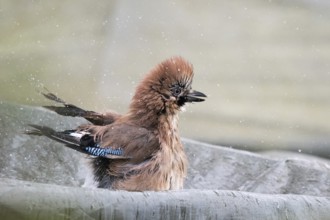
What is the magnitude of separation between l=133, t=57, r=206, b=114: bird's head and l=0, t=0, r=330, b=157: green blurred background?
3044mm

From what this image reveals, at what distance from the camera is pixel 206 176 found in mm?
4652

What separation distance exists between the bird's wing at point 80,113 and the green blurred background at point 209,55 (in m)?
2.95

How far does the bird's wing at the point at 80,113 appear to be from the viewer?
411 centimetres

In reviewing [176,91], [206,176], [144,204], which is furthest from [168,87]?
[144,204]

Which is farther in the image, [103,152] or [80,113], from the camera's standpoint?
[80,113]

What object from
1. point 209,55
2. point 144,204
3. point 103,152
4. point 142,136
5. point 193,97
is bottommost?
point 144,204

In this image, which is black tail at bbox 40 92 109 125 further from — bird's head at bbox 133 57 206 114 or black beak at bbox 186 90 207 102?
black beak at bbox 186 90 207 102

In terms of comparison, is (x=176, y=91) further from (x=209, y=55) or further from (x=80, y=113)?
(x=209, y=55)

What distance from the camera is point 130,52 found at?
25.9ft

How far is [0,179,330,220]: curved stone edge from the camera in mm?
2410

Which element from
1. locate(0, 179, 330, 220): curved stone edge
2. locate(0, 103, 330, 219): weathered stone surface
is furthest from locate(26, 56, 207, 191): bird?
locate(0, 179, 330, 220): curved stone edge

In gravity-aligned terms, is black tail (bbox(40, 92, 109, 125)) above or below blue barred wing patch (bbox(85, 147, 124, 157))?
above

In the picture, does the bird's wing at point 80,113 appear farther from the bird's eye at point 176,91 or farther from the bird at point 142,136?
the bird's eye at point 176,91

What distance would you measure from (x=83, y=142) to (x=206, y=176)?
3.50 ft
